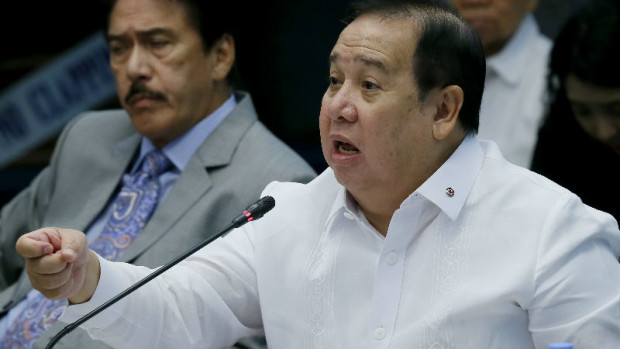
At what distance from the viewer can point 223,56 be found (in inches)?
129

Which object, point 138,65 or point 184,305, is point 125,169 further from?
point 184,305

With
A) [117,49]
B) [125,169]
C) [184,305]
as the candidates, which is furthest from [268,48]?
[184,305]

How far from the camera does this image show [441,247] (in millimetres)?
2119

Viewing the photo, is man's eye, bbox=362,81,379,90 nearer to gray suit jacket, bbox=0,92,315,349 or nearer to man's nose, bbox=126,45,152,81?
gray suit jacket, bbox=0,92,315,349

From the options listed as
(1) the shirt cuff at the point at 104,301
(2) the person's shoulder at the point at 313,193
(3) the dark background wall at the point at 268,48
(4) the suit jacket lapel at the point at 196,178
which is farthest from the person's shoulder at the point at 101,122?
(1) the shirt cuff at the point at 104,301

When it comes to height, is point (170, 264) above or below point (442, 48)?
below

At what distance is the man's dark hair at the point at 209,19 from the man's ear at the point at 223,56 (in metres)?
0.01

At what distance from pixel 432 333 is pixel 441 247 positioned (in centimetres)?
17

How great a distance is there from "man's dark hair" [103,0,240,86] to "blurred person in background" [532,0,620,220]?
3.14ft

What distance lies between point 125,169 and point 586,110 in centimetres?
132

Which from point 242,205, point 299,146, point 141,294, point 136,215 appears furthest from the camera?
point 299,146

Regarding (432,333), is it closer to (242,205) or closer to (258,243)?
(258,243)

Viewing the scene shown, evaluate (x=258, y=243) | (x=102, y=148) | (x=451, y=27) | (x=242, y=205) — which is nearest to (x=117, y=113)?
(x=102, y=148)

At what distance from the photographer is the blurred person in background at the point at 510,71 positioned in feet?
10.8
